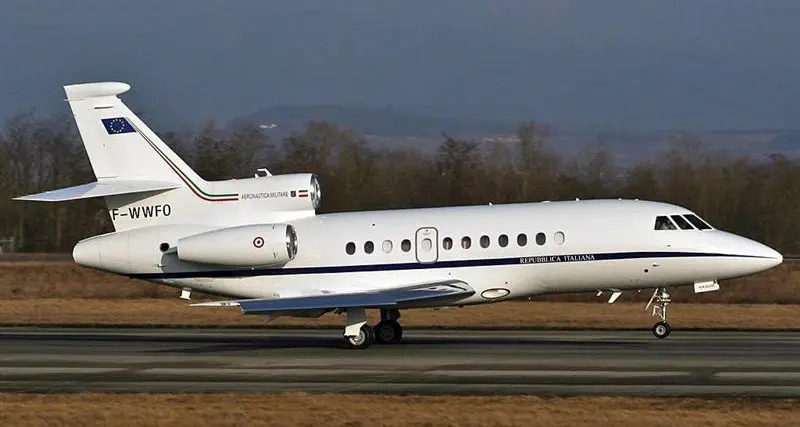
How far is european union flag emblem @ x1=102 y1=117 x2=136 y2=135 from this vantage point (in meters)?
27.5

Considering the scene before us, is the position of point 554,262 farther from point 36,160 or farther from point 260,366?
point 36,160

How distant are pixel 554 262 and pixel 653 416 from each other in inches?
418

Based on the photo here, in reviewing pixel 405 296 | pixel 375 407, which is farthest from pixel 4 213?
pixel 375 407

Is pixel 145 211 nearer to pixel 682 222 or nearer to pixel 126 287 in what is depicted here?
pixel 682 222

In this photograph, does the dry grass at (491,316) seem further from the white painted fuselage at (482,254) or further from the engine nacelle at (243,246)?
the engine nacelle at (243,246)

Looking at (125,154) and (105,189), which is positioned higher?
(125,154)

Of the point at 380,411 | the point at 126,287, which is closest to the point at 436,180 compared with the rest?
the point at 126,287

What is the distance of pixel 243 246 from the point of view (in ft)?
86.7

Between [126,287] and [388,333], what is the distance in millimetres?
22553

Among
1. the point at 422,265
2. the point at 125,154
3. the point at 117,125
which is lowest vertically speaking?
the point at 422,265

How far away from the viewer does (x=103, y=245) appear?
2739 cm

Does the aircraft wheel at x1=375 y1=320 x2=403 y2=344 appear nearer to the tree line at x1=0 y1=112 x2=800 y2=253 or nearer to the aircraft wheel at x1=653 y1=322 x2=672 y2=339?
the aircraft wheel at x1=653 y1=322 x2=672 y2=339

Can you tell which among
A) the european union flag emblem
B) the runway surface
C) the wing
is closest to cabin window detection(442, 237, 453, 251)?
the wing

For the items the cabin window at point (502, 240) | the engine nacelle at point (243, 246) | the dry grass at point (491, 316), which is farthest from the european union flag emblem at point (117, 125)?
the dry grass at point (491, 316)
